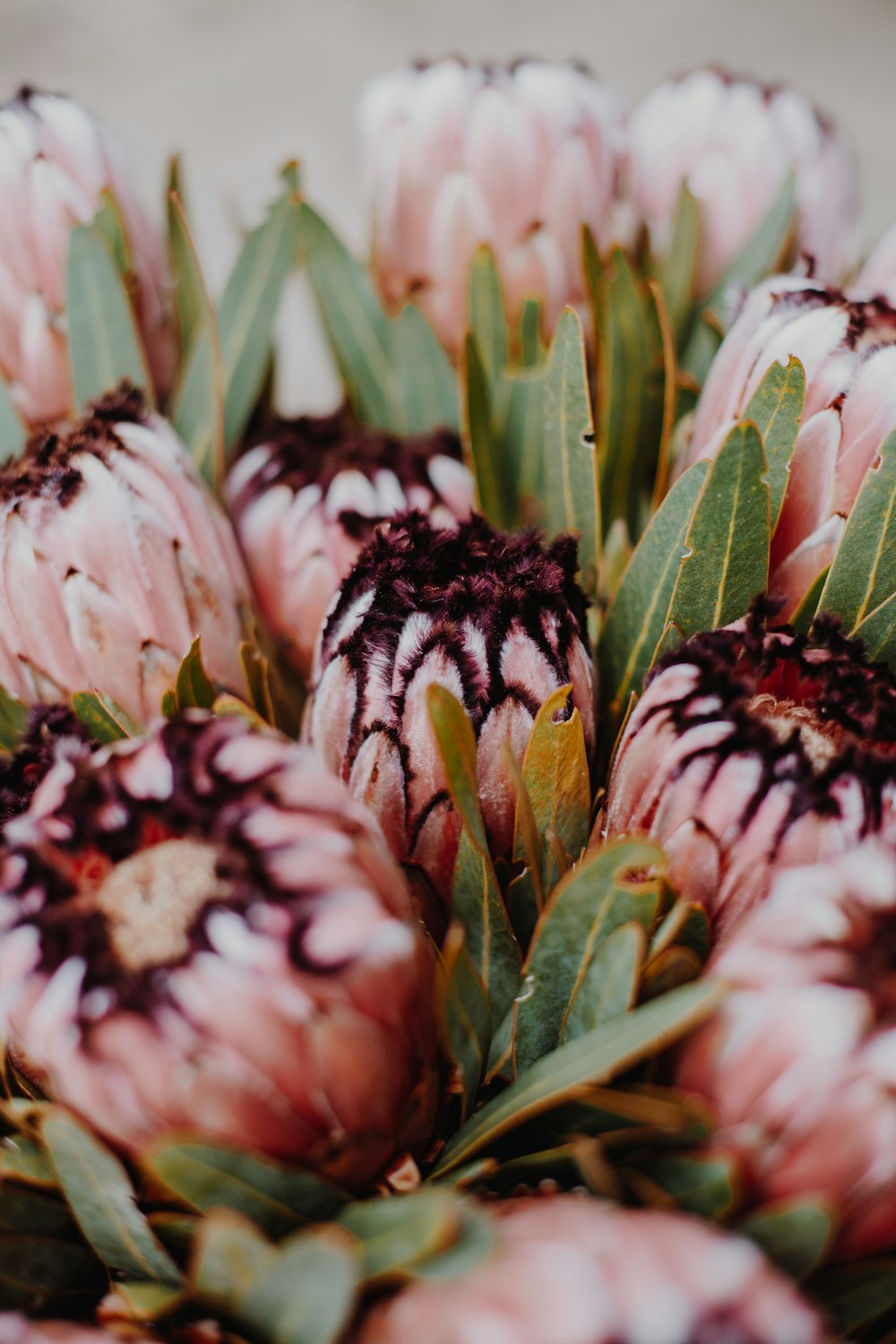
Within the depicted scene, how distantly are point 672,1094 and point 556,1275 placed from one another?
0.41ft

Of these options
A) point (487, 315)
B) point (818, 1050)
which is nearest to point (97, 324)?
point (487, 315)

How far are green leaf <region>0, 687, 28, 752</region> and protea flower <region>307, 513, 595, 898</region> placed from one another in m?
0.26

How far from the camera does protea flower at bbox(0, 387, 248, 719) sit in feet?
2.60

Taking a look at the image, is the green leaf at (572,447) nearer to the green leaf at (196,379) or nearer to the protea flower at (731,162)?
the green leaf at (196,379)

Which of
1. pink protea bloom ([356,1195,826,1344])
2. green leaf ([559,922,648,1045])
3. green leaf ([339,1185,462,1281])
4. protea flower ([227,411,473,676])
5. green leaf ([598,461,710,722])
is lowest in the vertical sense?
pink protea bloom ([356,1195,826,1344])

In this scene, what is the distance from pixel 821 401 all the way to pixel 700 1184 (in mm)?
540

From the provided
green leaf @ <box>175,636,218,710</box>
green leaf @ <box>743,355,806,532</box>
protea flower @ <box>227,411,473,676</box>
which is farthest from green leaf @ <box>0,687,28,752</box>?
green leaf @ <box>743,355,806,532</box>

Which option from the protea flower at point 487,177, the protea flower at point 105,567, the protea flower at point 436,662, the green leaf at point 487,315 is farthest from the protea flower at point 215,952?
the protea flower at point 487,177

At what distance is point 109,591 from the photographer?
0.81m

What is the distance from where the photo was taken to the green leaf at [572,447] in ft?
2.89

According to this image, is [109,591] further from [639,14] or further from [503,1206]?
[639,14]

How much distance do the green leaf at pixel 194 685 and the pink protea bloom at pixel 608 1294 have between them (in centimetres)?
41

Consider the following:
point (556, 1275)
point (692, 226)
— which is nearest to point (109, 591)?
point (556, 1275)

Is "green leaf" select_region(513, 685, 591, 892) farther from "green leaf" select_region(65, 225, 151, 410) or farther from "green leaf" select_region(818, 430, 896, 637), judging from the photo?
"green leaf" select_region(65, 225, 151, 410)
